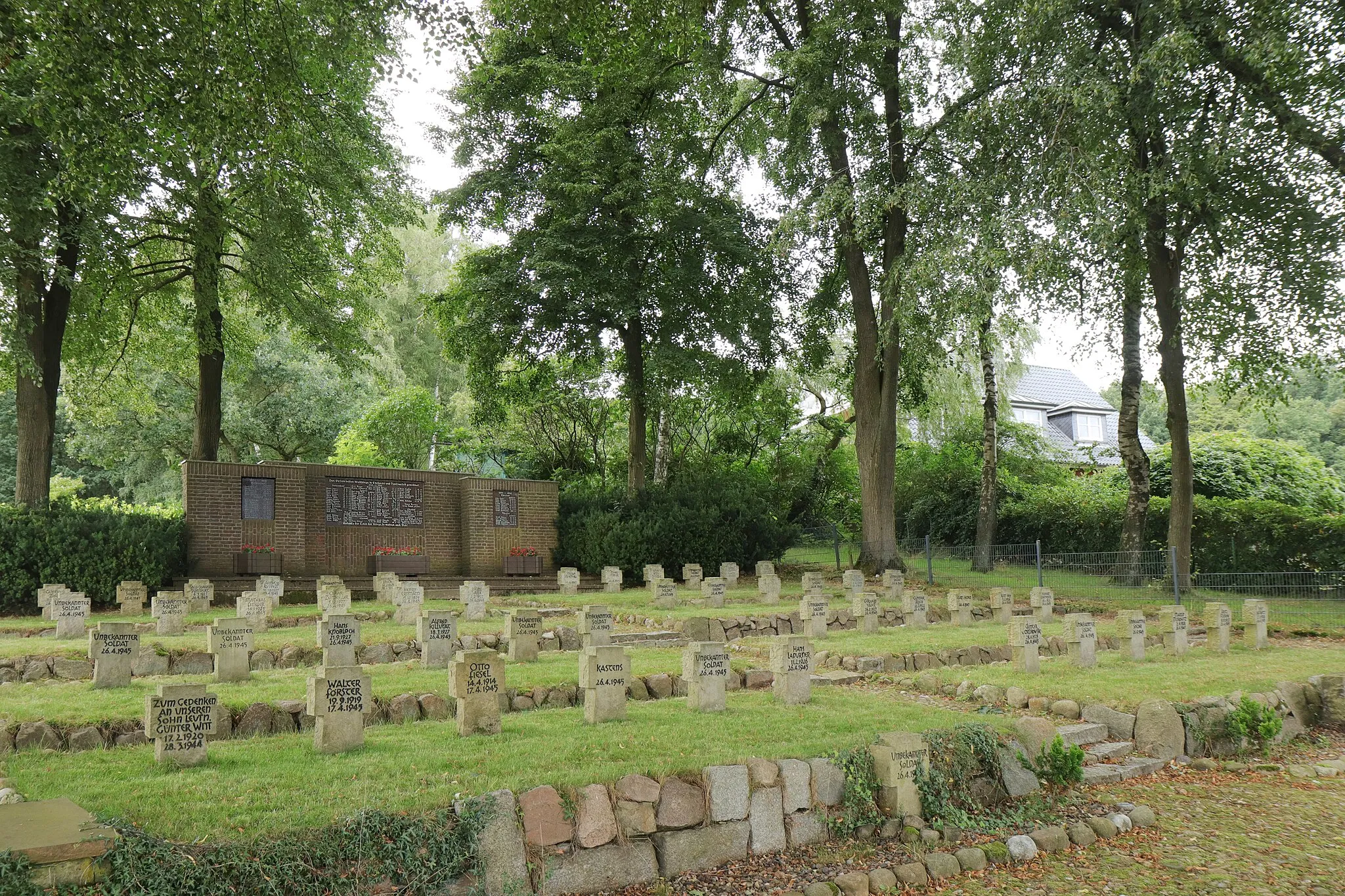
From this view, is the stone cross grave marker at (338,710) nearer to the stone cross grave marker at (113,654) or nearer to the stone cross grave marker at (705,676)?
the stone cross grave marker at (705,676)

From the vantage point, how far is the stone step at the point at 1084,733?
24.4 feet

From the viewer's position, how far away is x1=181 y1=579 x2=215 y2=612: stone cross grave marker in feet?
44.7

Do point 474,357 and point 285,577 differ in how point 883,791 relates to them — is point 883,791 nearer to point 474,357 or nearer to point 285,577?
point 285,577

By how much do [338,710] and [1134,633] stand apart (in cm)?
966

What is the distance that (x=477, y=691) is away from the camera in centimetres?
639

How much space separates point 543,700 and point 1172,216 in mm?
16489

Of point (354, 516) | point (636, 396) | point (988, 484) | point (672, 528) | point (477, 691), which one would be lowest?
point (477, 691)

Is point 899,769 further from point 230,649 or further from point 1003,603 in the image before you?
point 1003,603

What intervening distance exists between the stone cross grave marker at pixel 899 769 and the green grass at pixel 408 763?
275 millimetres

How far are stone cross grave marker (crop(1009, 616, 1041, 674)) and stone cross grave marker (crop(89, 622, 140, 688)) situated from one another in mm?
9122

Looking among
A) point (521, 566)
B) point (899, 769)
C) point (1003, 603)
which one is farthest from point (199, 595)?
point (1003, 603)

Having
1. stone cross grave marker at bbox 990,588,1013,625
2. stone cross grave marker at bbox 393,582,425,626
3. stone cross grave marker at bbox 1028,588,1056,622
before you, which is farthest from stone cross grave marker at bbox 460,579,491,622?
stone cross grave marker at bbox 1028,588,1056,622

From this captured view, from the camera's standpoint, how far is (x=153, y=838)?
4.07 m

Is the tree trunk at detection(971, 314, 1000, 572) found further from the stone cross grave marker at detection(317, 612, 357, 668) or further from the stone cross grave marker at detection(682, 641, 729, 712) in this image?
the stone cross grave marker at detection(317, 612, 357, 668)
